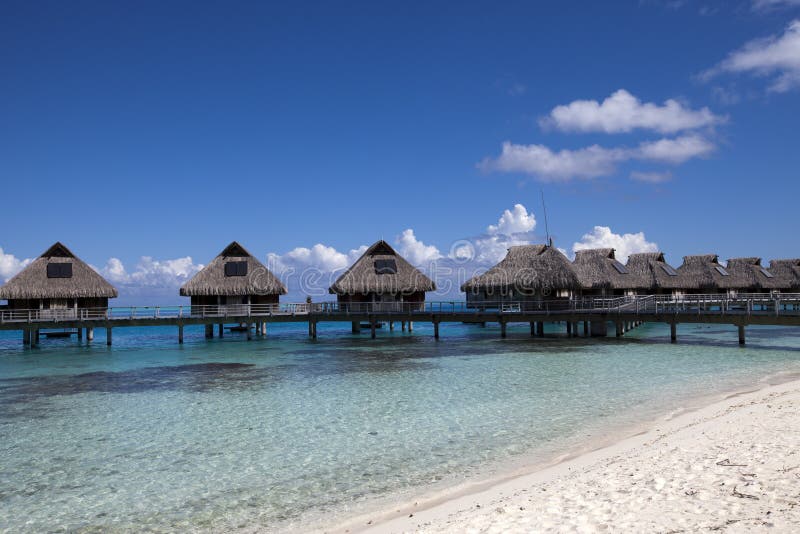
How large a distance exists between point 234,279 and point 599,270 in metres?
25.0

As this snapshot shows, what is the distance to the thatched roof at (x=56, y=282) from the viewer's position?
32562 mm

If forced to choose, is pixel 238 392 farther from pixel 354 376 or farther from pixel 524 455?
pixel 524 455

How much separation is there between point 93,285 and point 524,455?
3198 centimetres

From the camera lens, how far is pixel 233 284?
3503cm

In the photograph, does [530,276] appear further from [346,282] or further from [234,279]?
[234,279]

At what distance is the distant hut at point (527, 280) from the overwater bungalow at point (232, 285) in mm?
12205

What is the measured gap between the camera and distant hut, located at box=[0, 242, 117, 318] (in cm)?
3253

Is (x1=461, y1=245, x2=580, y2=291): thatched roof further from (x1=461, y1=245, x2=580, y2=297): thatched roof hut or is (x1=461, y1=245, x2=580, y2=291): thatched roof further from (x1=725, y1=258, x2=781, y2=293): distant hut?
(x1=725, y1=258, x2=781, y2=293): distant hut

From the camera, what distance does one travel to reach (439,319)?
32719mm

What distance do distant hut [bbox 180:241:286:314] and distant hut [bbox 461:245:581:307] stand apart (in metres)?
12.1

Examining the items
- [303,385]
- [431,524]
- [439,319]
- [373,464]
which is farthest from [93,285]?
[431,524]

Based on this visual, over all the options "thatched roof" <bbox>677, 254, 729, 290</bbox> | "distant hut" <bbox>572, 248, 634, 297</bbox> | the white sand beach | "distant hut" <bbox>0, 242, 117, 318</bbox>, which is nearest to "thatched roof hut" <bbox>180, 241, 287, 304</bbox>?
"distant hut" <bbox>0, 242, 117, 318</bbox>

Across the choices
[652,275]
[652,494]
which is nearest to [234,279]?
[652,494]

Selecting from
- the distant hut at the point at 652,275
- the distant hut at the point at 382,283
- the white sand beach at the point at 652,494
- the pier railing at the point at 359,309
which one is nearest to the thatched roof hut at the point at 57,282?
the pier railing at the point at 359,309
